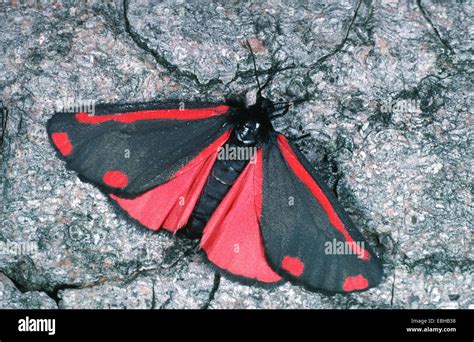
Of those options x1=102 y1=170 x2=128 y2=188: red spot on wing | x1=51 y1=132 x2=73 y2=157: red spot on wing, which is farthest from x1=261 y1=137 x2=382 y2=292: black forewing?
x1=51 y1=132 x2=73 y2=157: red spot on wing

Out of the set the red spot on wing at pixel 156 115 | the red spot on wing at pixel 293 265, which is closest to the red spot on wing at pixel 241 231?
the red spot on wing at pixel 293 265

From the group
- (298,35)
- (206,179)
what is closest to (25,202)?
(206,179)

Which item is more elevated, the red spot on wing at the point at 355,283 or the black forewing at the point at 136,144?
the black forewing at the point at 136,144

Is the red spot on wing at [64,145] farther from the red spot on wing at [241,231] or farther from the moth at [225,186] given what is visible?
the red spot on wing at [241,231]

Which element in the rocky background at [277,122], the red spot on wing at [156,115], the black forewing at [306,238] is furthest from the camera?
the rocky background at [277,122]

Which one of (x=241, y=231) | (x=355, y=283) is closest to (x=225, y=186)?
(x=241, y=231)

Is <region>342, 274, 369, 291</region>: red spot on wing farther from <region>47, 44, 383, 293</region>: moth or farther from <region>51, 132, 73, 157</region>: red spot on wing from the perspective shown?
<region>51, 132, 73, 157</region>: red spot on wing
